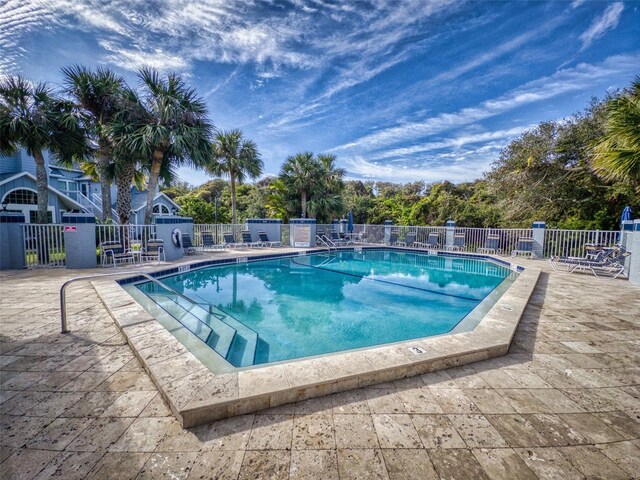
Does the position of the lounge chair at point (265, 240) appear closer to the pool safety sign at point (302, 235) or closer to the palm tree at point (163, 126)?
the pool safety sign at point (302, 235)

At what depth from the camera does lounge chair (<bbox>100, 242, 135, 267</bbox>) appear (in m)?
7.87

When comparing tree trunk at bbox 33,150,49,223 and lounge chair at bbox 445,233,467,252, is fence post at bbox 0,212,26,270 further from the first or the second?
lounge chair at bbox 445,233,467,252

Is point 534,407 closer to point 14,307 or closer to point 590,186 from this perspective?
point 14,307

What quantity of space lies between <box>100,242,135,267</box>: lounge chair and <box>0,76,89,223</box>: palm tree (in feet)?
9.96

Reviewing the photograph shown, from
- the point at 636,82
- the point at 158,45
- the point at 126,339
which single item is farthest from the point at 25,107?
the point at 636,82

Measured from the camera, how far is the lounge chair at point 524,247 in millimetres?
10898

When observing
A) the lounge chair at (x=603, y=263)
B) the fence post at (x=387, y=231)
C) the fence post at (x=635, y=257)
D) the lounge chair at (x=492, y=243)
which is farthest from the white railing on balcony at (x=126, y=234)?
the lounge chair at (x=492, y=243)

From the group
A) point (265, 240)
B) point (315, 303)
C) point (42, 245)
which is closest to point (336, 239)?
point (265, 240)

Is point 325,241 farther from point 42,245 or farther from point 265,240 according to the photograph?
point 42,245

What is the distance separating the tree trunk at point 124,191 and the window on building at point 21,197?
8.72 meters

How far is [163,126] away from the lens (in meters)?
10.4

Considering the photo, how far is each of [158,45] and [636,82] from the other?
13113 millimetres

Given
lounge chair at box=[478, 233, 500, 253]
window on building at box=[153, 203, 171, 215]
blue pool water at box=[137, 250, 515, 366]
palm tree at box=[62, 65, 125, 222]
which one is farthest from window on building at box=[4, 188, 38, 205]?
lounge chair at box=[478, 233, 500, 253]

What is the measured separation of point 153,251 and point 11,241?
3.53 m
